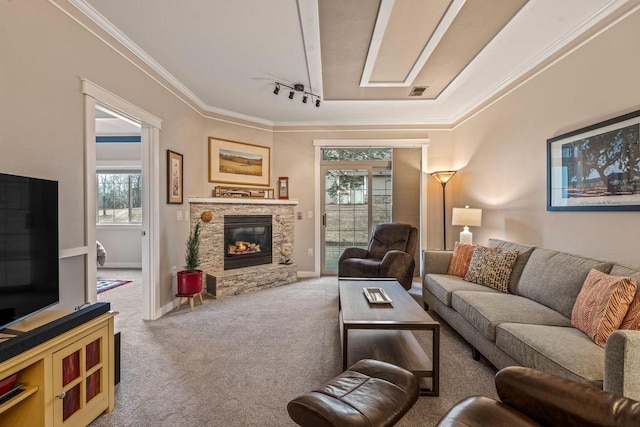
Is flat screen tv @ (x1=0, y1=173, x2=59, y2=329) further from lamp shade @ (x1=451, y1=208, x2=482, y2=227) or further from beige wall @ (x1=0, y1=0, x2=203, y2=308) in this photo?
lamp shade @ (x1=451, y1=208, x2=482, y2=227)

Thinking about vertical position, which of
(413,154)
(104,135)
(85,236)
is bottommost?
(85,236)

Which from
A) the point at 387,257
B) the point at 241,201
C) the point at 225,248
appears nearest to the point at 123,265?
the point at 225,248

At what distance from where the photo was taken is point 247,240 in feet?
16.5

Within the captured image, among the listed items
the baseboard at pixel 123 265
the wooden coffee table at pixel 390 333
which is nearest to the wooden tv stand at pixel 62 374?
the wooden coffee table at pixel 390 333

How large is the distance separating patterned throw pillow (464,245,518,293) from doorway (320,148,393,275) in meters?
2.35

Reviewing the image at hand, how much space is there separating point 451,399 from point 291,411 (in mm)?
1218

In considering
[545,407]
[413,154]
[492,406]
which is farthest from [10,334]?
[413,154]

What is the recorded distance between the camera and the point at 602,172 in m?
2.40

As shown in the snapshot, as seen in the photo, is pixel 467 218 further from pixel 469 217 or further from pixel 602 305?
pixel 602 305

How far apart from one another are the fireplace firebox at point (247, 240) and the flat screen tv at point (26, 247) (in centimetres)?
293

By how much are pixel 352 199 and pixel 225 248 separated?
228 centimetres

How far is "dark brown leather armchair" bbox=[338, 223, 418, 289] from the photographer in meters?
3.96

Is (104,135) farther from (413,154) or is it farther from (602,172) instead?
(602,172)

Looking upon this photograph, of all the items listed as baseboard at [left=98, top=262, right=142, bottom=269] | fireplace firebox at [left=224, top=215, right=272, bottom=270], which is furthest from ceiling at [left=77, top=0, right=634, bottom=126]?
baseboard at [left=98, top=262, right=142, bottom=269]
